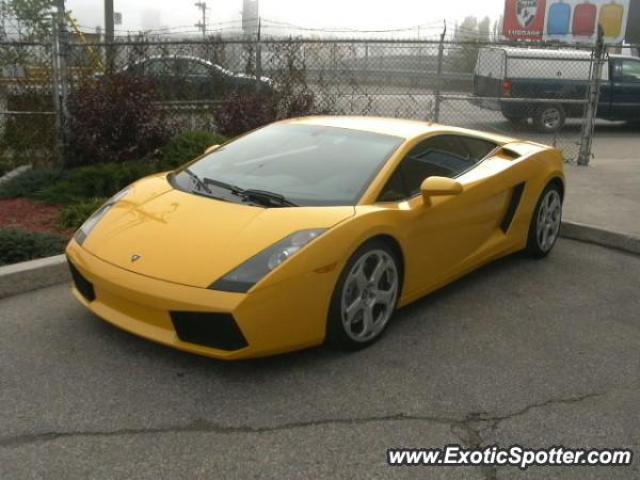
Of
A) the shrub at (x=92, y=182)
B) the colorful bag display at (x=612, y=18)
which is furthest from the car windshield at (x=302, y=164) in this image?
the colorful bag display at (x=612, y=18)

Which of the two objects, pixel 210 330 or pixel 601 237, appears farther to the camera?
pixel 601 237

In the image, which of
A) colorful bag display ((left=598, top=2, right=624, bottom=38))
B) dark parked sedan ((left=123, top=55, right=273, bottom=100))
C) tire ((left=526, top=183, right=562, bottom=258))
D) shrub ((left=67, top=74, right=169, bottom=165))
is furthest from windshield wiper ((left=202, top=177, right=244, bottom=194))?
colorful bag display ((left=598, top=2, right=624, bottom=38))

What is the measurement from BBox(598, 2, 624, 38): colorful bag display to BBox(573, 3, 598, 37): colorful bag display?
0.44m

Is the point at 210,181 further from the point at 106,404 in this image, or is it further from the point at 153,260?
the point at 106,404

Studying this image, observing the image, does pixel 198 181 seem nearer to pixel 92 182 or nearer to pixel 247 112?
pixel 92 182

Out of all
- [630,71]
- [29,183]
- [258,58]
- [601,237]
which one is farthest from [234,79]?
[630,71]

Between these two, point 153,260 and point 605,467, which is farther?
point 153,260

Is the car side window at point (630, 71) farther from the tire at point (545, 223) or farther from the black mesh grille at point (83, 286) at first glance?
the black mesh grille at point (83, 286)

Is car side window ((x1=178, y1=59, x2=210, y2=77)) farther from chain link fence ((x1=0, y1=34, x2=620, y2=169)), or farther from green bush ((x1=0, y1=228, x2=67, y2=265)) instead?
green bush ((x1=0, y1=228, x2=67, y2=265))

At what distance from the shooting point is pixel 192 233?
3.64 m

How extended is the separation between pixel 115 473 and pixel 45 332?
153 centimetres

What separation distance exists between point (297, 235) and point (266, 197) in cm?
48

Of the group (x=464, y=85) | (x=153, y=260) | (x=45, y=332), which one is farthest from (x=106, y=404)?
(x=464, y=85)

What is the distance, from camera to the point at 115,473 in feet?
8.80
